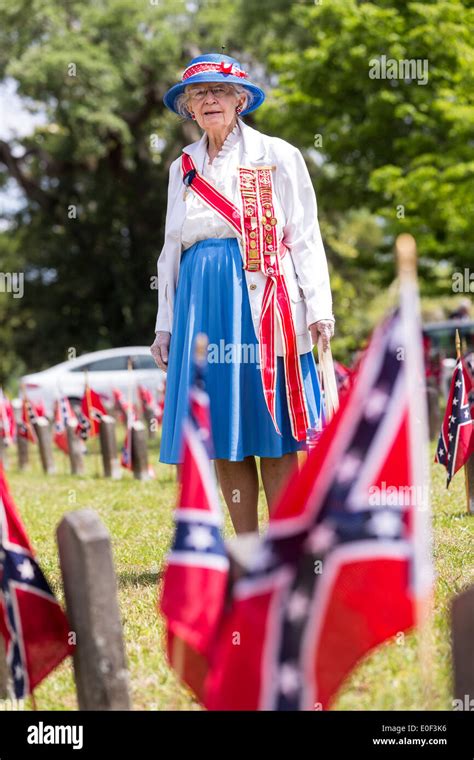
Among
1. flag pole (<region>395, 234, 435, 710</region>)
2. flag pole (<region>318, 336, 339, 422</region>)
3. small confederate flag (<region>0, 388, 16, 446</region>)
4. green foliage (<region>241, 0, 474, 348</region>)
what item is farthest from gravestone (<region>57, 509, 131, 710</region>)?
green foliage (<region>241, 0, 474, 348</region>)

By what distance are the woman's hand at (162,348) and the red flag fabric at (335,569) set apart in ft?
7.55

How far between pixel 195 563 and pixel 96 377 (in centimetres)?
1849

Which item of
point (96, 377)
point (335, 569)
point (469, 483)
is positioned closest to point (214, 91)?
point (335, 569)

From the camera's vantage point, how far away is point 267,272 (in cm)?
443

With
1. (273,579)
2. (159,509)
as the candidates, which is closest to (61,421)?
(159,509)

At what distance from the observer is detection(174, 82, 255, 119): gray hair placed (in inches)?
177

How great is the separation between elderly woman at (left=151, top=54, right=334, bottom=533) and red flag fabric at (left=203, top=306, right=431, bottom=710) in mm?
1815

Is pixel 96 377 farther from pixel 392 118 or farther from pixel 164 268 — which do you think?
pixel 164 268

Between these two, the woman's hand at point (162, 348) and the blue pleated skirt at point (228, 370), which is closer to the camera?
the blue pleated skirt at point (228, 370)

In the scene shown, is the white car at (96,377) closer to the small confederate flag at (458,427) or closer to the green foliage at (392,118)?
the green foliage at (392,118)

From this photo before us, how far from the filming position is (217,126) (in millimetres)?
4480

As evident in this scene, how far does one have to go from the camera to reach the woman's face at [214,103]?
14.6 ft

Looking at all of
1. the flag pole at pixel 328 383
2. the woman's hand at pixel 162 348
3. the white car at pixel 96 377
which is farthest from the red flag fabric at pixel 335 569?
the white car at pixel 96 377
